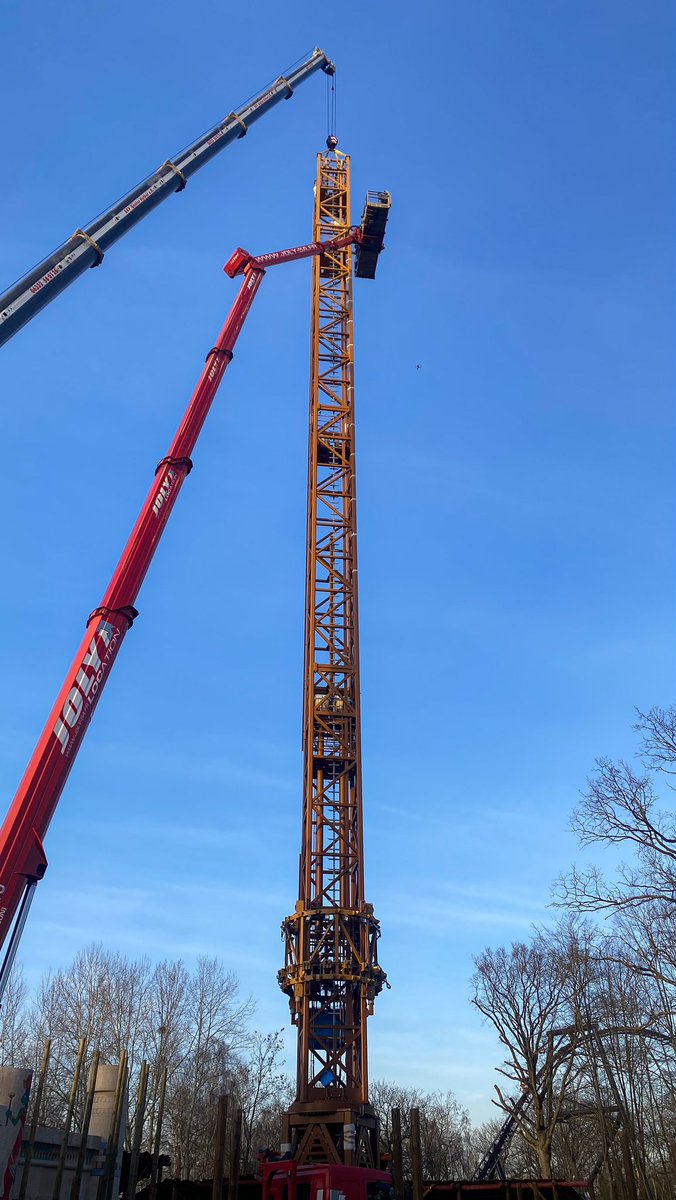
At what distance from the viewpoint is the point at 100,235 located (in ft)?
47.8

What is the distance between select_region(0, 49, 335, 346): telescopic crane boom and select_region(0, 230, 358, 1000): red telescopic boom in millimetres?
3337

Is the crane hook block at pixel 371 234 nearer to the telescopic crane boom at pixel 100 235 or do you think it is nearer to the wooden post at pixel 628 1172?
the telescopic crane boom at pixel 100 235

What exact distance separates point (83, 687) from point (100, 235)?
7.19 metres

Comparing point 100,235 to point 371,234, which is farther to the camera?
point 371,234

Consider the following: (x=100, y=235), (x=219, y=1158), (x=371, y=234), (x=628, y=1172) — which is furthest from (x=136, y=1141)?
(x=371, y=234)

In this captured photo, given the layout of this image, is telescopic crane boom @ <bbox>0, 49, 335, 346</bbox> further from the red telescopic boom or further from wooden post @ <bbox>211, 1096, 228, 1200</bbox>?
wooden post @ <bbox>211, 1096, 228, 1200</bbox>

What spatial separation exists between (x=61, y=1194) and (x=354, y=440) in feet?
75.6

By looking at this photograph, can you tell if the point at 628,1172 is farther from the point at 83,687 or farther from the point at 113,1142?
the point at 83,687

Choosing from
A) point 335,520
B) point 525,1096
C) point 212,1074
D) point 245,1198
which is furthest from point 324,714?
point 212,1074

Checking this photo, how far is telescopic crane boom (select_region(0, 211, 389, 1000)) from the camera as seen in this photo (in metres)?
10.9

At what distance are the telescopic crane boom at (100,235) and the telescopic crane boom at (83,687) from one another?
130 inches

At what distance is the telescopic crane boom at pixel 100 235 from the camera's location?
12.4 meters

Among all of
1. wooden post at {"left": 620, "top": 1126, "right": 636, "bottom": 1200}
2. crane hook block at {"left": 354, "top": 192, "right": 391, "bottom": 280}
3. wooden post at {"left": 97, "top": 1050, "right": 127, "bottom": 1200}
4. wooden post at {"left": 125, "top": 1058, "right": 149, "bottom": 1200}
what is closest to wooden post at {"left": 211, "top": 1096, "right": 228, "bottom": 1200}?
wooden post at {"left": 97, "top": 1050, "right": 127, "bottom": 1200}

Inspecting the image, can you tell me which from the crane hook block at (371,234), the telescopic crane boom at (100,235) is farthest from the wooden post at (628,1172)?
the crane hook block at (371,234)
